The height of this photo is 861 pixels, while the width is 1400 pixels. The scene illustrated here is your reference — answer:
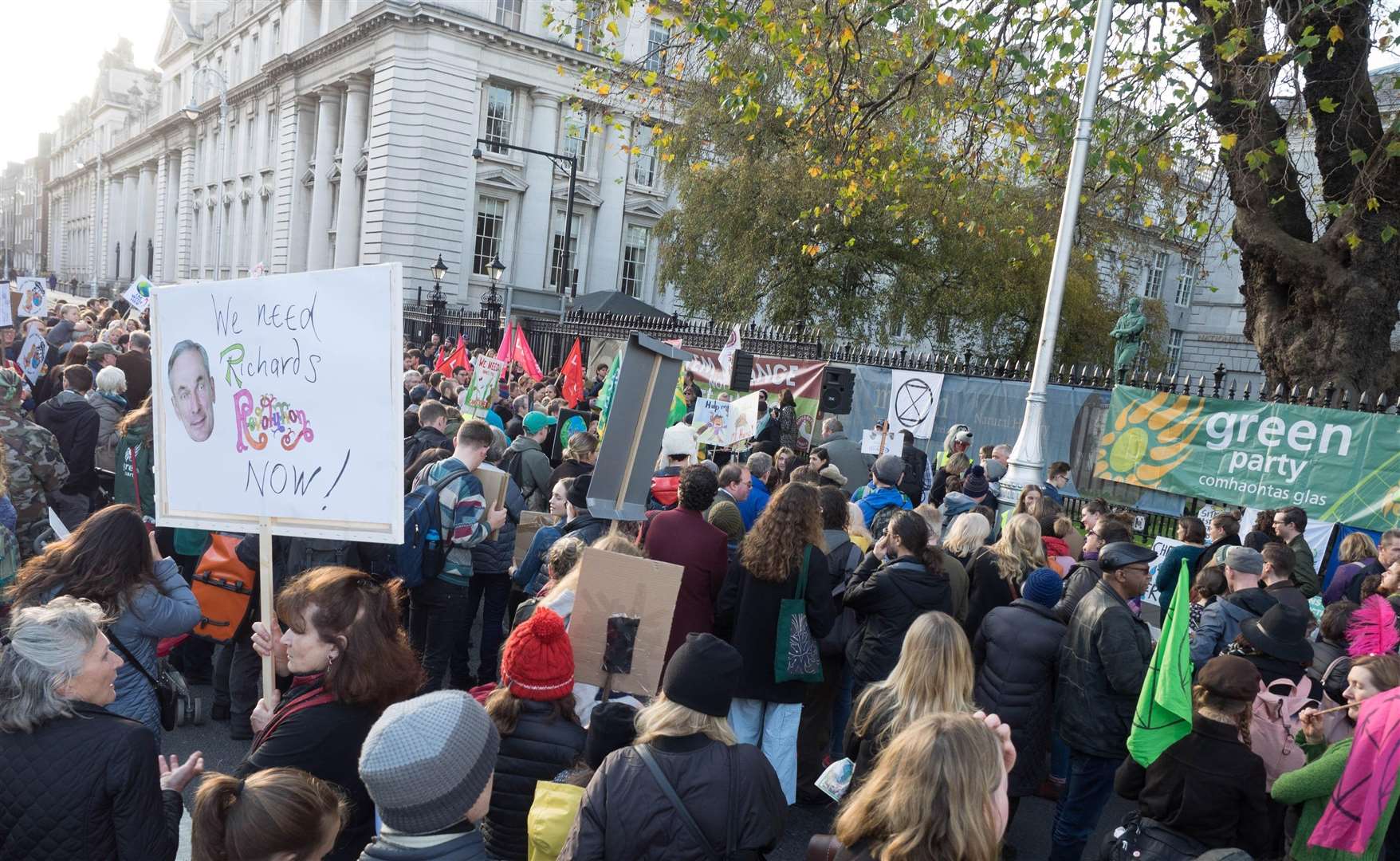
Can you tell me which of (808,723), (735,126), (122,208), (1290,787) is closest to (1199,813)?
(1290,787)

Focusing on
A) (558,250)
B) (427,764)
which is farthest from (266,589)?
(558,250)

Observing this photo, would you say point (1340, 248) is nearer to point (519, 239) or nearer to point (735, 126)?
point (735, 126)

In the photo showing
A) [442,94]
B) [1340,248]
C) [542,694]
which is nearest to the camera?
[542,694]

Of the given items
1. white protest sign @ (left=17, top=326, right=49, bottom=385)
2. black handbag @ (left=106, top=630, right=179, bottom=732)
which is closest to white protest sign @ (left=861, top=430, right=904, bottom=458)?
black handbag @ (left=106, top=630, right=179, bottom=732)

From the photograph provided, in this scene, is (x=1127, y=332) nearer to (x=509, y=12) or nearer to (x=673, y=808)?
(x=673, y=808)

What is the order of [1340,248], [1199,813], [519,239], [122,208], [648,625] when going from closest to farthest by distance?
[1199,813] < [648,625] < [1340,248] < [519,239] < [122,208]

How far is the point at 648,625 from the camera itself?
3809 mm

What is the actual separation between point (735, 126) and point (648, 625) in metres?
19.8

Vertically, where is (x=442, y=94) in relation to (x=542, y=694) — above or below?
above

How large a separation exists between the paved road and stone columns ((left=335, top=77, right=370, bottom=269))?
113ft

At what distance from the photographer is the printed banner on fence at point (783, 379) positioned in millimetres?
14672

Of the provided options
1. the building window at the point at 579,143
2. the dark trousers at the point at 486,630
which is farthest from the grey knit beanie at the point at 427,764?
the building window at the point at 579,143

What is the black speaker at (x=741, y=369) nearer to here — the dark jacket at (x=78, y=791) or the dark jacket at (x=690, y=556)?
the dark jacket at (x=690, y=556)

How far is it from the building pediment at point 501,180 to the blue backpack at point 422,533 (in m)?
32.6
